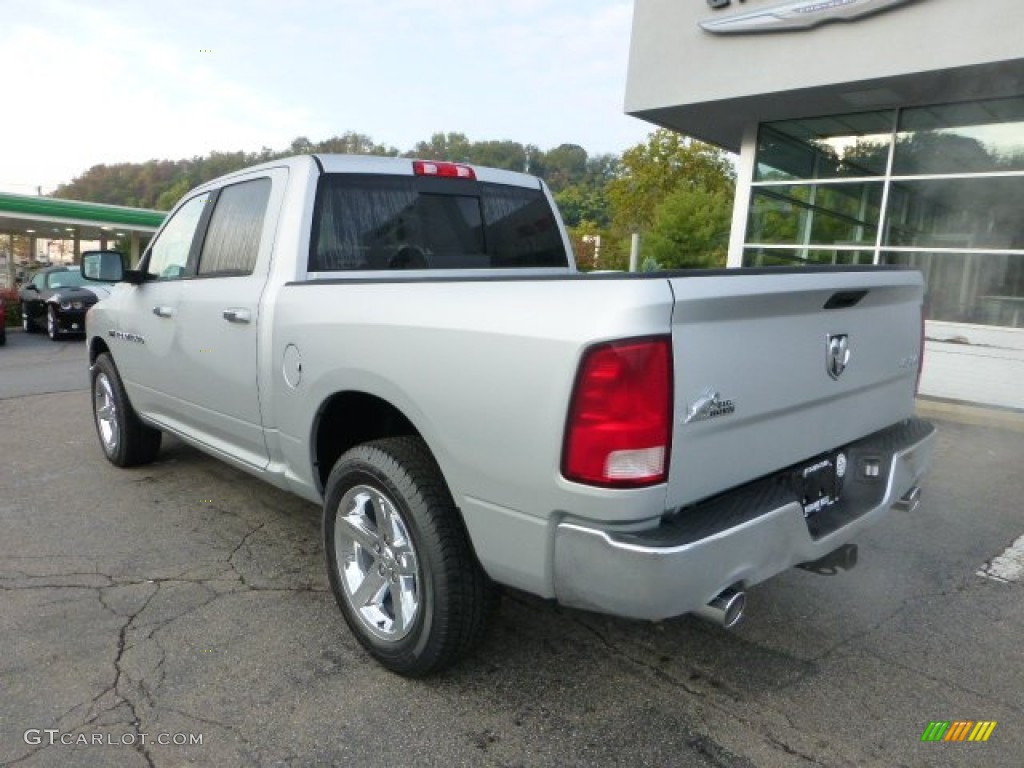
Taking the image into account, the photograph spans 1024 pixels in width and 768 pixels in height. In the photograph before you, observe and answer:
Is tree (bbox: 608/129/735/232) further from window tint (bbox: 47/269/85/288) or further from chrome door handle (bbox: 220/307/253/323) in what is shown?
chrome door handle (bbox: 220/307/253/323)

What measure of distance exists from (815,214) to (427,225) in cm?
926

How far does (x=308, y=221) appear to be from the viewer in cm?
333

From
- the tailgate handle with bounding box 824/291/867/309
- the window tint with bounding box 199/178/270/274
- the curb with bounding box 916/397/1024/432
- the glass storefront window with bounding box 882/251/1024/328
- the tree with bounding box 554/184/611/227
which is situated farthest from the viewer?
the tree with bounding box 554/184/611/227

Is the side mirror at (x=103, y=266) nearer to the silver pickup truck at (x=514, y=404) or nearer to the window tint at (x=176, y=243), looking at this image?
the window tint at (x=176, y=243)

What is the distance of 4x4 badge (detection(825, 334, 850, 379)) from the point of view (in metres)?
2.53

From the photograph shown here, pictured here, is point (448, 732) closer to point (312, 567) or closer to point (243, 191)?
point (312, 567)

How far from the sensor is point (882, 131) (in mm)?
10344

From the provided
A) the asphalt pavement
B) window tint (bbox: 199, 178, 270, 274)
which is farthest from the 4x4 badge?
window tint (bbox: 199, 178, 270, 274)

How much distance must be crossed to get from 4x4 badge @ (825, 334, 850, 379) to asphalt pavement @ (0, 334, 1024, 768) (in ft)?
3.73

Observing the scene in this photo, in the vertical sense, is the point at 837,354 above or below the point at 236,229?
below

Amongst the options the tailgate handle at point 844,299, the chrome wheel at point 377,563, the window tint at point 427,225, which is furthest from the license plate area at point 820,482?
the window tint at point 427,225

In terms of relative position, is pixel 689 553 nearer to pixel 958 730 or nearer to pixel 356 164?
pixel 958 730

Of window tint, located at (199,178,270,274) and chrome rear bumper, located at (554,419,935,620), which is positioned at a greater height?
window tint, located at (199,178,270,274)

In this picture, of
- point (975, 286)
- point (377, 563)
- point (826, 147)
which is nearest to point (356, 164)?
point (377, 563)
